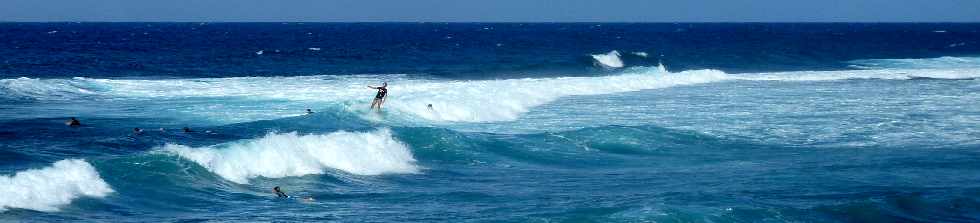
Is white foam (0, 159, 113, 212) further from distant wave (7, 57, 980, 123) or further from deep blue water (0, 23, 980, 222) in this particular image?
distant wave (7, 57, 980, 123)

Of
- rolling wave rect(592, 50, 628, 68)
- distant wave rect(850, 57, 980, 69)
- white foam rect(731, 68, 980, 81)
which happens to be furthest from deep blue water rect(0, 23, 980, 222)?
rolling wave rect(592, 50, 628, 68)

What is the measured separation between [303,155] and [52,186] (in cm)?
522

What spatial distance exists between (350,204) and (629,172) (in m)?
5.51

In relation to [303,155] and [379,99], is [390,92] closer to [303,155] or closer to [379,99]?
[379,99]

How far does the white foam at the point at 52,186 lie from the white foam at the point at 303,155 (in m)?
2.10

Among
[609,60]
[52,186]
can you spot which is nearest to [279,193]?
[52,186]

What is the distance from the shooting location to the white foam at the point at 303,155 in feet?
61.0

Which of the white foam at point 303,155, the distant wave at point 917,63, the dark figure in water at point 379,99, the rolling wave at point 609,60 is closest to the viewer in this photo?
the white foam at point 303,155

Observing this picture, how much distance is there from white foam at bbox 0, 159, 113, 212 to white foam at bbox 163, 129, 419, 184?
2.10 metres

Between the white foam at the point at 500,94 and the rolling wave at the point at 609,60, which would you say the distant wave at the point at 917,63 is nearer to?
the rolling wave at the point at 609,60

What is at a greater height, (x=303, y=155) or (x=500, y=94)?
(x=500, y=94)

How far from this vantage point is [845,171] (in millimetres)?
18641

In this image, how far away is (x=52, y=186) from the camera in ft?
51.0

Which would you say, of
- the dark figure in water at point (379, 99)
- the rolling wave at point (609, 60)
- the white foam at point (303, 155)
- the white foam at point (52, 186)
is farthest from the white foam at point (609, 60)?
the white foam at point (52, 186)
